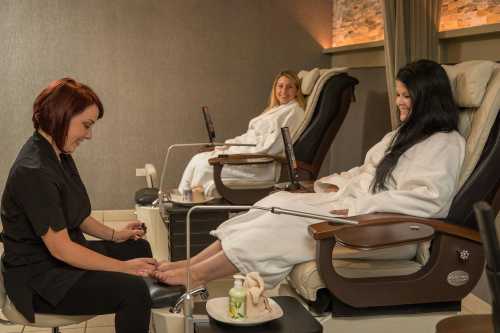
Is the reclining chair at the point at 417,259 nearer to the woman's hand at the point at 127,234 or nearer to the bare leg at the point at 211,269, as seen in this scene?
the bare leg at the point at 211,269

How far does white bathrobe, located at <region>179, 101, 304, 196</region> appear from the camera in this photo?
4312 millimetres

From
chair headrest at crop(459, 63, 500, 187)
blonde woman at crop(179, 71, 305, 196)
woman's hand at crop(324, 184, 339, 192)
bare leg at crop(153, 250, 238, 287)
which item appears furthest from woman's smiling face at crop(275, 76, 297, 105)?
bare leg at crop(153, 250, 238, 287)

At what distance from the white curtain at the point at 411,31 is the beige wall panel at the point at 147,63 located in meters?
1.99

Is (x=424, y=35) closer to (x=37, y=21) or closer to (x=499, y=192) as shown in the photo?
(x=499, y=192)

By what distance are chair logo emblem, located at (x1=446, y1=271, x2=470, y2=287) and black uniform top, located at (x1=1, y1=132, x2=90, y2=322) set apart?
4.35 feet

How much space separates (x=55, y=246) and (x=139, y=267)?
0.31 m

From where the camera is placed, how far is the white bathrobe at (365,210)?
2482mm

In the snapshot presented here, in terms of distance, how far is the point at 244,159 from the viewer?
4145mm

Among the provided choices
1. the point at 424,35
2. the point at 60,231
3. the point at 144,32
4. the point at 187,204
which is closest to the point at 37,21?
the point at 144,32

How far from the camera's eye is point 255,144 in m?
4.68

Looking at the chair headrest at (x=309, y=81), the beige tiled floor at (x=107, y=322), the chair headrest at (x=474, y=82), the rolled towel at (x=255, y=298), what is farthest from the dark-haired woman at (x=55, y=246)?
the chair headrest at (x=309, y=81)

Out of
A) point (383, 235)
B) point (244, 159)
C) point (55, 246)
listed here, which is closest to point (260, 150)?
point (244, 159)

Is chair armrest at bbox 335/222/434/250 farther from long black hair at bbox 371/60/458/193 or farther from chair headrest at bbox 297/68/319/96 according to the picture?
chair headrest at bbox 297/68/319/96

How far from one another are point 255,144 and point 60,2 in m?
1.91
